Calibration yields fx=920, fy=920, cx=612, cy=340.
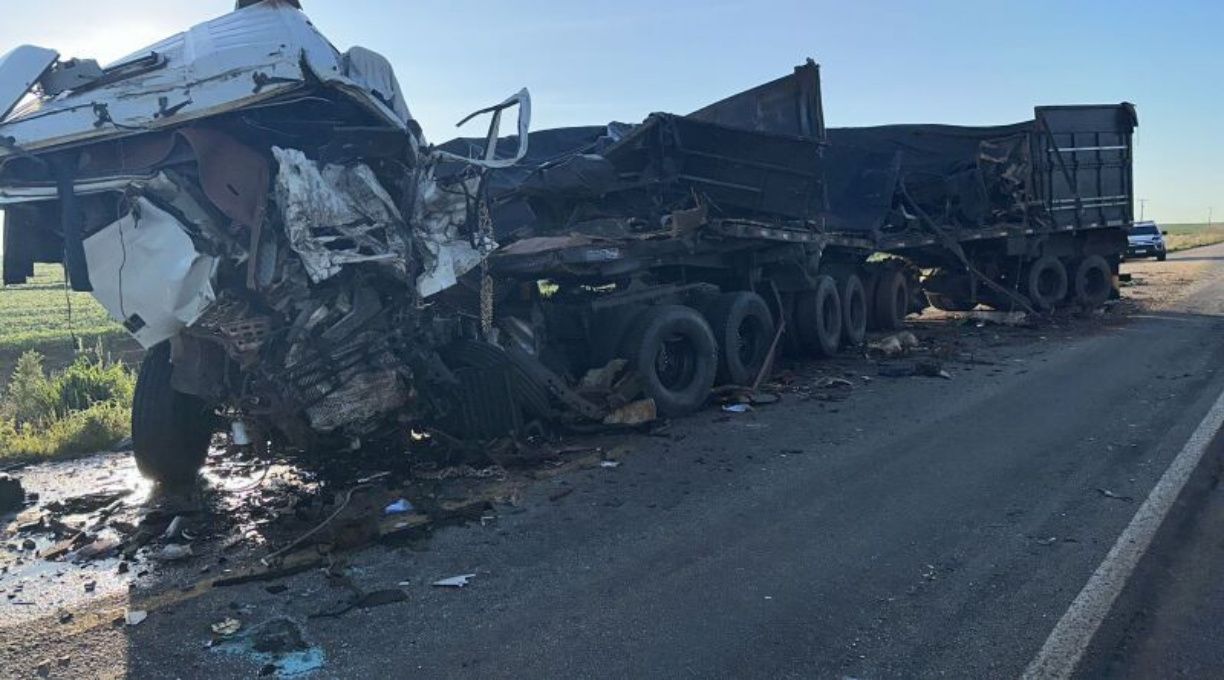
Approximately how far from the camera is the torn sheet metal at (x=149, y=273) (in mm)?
5148

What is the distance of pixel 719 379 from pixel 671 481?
3.40 meters

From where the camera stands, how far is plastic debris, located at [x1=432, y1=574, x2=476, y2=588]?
432 centimetres

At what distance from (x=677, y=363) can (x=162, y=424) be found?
4.47 metres

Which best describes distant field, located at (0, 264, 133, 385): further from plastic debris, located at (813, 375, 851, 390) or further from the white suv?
the white suv

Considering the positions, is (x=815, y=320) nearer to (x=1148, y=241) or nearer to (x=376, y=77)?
(x=376, y=77)

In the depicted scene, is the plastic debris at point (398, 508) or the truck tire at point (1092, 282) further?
the truck tire at point (1092, 282)

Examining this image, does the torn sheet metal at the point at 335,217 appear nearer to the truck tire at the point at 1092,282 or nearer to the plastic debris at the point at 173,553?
the plastic debris at the point at 173,553

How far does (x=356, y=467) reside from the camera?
635 cm

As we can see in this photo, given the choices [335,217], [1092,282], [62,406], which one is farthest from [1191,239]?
[335,217]

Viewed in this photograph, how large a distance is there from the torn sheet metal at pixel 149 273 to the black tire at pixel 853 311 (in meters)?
9.00

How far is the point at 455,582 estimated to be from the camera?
435cm

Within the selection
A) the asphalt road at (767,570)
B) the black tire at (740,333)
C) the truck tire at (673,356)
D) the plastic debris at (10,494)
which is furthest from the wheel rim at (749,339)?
the plastic debris at (10,494)

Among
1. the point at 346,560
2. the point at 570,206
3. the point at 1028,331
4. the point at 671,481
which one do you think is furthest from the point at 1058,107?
the point at 346,560

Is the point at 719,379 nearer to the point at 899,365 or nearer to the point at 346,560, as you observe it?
the point at 899,365
